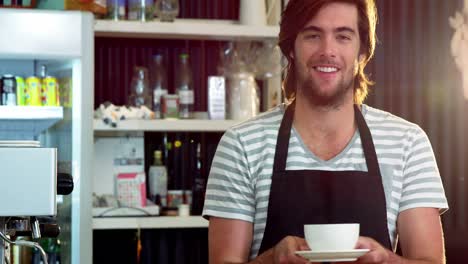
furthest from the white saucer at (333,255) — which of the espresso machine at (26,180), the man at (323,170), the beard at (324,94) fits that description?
the espresso machine at (26,180)

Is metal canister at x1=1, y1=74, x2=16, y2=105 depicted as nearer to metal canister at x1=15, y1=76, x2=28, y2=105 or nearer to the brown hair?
metal canister at x1=15, y1=76, x2=28, y2=105

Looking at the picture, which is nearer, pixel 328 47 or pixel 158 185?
pixel 328 47

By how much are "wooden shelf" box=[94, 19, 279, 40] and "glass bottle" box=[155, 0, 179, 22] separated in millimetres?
27

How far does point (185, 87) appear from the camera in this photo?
391 centimetres

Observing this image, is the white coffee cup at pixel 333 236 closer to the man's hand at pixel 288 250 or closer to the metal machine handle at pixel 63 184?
the man's hand at pixel 288 250

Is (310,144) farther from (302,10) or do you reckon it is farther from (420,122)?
(420,122)

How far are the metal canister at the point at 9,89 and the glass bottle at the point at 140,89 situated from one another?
57cm

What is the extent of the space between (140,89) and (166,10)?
1.14 feet

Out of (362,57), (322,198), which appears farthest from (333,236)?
(362,57)

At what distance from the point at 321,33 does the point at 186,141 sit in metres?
2.18

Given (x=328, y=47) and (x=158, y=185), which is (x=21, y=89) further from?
(x=328, y=47)

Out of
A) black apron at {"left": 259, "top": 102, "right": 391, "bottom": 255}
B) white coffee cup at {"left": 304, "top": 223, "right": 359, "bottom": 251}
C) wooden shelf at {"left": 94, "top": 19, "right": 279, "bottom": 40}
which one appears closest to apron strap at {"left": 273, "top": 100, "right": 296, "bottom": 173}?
black apron at {"left": 259, "top": 102, "right": 391, "bottom": 255}

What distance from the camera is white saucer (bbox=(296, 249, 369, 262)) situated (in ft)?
5.45

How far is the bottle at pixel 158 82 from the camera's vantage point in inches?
152
